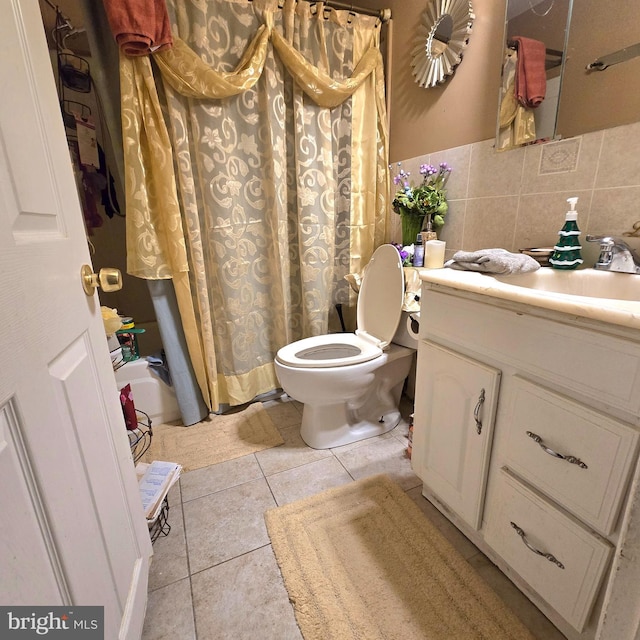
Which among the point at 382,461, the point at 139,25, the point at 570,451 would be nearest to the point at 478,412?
the point at 570,451

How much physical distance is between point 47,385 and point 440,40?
1.87 metres

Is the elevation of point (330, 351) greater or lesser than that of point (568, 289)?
lesser

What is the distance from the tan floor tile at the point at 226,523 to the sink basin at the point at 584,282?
44.8 inches

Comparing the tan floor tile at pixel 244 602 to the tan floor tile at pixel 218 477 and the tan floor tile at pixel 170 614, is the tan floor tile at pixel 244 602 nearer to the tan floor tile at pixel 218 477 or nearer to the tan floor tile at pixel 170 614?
the tan floor tile at pixel 170 614

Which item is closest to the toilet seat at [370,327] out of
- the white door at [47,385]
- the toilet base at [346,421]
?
the toilet base at [346,421]

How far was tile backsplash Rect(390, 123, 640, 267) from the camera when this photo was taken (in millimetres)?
986

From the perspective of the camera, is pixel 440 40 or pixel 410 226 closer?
pixel 440 40

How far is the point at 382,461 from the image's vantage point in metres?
1.49

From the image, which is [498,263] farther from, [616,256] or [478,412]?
[478,412]

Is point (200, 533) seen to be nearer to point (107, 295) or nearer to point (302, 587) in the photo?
point (302, 587)

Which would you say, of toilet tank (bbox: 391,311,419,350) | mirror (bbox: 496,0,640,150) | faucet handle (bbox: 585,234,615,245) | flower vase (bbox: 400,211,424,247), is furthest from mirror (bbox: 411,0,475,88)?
toilet tank (bbox: 391,311,419,350)

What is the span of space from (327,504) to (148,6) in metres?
1.92

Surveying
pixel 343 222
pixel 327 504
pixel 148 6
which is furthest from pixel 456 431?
pixel 148 6

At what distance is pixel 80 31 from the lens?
1.67 m
